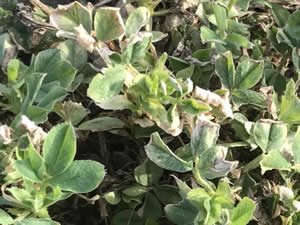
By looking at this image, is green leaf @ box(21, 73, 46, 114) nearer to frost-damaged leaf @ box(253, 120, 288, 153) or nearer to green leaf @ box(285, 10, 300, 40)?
frost-damaged leaf @ box(253, 120, 288, 153)

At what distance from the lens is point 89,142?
1185 millimetres

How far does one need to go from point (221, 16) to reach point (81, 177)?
51cm

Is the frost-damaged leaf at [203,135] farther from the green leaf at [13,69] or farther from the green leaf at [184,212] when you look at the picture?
the green leaf at [13,69]

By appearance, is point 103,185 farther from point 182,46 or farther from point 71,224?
point 182,46

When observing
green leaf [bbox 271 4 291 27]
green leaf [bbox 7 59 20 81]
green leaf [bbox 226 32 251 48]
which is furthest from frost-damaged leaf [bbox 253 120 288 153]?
green leaf [bbox 7 59 20 81]

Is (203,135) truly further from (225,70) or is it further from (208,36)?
(208,36)

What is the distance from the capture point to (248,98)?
1128 mm

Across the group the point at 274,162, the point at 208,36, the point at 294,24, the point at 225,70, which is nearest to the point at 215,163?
the point at 274,162

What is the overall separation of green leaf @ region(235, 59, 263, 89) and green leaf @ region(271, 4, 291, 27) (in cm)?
25

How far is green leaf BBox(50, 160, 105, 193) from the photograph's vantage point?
0.91 metres

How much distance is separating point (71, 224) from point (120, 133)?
0.21m

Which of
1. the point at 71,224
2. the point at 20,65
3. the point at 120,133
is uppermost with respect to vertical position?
the point at 20,65

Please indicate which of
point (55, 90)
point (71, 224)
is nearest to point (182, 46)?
point (55, 90)

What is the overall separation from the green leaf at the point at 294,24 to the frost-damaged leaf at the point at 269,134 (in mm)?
317
